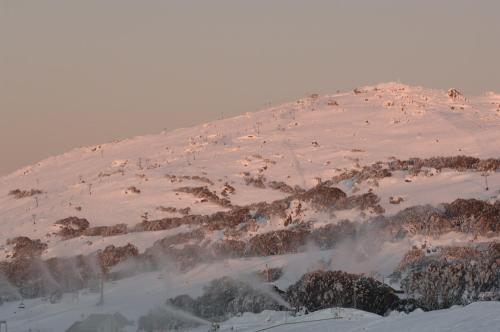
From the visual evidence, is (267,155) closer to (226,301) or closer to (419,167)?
(419,167)

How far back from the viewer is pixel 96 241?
3956 centimetres

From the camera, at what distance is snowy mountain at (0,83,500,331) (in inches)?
1153

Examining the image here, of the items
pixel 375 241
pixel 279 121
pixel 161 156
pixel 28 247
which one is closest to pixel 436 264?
pixel 375 241

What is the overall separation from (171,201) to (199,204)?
75.7 inches

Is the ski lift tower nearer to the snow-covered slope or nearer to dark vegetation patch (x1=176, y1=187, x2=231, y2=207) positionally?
the snow-covered slope

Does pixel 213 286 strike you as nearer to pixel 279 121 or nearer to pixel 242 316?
pixel 242 316

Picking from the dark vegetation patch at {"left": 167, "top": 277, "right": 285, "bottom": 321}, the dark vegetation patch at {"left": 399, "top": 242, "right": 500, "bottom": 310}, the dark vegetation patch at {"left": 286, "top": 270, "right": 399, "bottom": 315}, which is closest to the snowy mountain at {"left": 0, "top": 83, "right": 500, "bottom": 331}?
the dark vegetation patch at {"left": 399, "top": 242, "right": 500, "bottom": 310}

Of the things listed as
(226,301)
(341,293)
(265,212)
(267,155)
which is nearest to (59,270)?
(265,212)

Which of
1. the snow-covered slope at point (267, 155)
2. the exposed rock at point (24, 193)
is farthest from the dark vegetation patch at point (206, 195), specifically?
the exposed rock at point (24, 193)

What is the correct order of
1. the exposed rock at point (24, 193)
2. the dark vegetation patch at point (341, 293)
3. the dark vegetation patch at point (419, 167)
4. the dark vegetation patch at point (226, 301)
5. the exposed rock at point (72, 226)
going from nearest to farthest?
the dark vegetation patch at point (341, 293), the dark vegetation patch at point (226, 301), the dark vegetation patch at point (419, 167), the exposed rock at point (72, 226), the exposed rock at point (24, 193)

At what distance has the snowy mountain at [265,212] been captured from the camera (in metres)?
29.3

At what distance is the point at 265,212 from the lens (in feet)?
127

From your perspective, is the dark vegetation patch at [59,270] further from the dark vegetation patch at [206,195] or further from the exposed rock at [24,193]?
the exposed rock at [24,193]

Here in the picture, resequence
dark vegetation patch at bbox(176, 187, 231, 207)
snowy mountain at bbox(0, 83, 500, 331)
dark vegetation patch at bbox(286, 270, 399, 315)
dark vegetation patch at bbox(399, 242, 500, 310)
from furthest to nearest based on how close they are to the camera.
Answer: dark vegetation patch at bbox(176, 187, 231, 207) < snowy mountain at bbox(0, 83, 500, 331) < dark vegetation patch at bbox(399, 242, 500, 310) < dark vegetation patch at bbox(286, 270, 399, 315)
